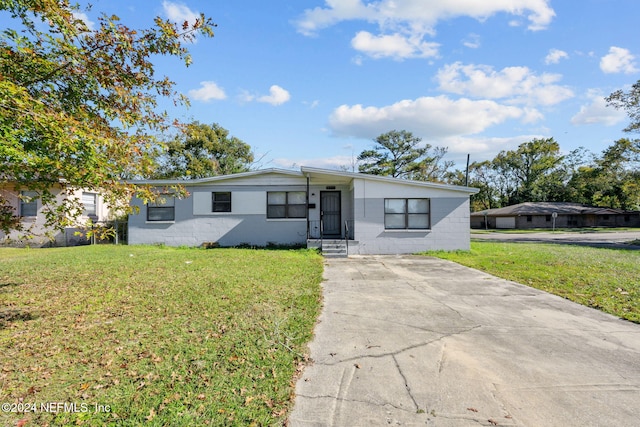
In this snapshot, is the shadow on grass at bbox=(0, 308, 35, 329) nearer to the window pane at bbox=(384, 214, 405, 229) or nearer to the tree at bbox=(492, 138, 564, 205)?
the window pane at bbox=(384, 214, 405, 229)

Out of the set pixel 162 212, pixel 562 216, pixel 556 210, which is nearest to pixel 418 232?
pixel 162 212

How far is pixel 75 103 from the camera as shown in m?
4.29

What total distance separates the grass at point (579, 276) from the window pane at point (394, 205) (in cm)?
254

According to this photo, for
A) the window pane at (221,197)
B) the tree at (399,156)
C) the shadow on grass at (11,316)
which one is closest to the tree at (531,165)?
the tree at (399,156)

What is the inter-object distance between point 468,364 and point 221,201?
1287cm

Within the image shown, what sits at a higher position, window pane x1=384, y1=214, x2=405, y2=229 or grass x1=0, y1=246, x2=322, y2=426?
window pane x1=384, y1=214, x2=405, y2=229

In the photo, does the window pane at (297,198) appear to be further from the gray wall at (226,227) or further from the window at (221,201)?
the window at (221,201)

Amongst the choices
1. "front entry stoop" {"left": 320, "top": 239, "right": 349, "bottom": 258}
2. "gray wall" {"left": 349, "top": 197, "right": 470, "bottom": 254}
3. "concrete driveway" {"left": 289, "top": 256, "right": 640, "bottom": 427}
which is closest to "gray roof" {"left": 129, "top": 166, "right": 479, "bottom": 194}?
"gray wall" {"left": 349, "top": 197, "right": 470, "bottom": 254}

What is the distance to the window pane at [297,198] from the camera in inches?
573

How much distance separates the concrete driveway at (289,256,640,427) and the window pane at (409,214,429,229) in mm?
7307

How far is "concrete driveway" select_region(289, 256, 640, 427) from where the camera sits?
2477 millimetres

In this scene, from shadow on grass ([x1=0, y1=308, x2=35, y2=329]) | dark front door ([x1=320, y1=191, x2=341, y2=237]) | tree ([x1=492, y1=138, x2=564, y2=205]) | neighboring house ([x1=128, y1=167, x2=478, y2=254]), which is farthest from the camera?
tree ([x1=492, y1=138, x2=564, y2=205])

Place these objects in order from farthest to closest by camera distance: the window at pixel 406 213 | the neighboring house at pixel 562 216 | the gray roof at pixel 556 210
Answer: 1. the neighboring house at pixel 562 216
2. the gray roof at pixel 556 210
3. the window at pixel 406 213

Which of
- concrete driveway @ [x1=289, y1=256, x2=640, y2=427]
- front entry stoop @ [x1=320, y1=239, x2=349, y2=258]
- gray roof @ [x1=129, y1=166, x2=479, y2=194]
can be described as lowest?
concrete driveway @ [x1=289, y1=256, x2=640, y2=427]
